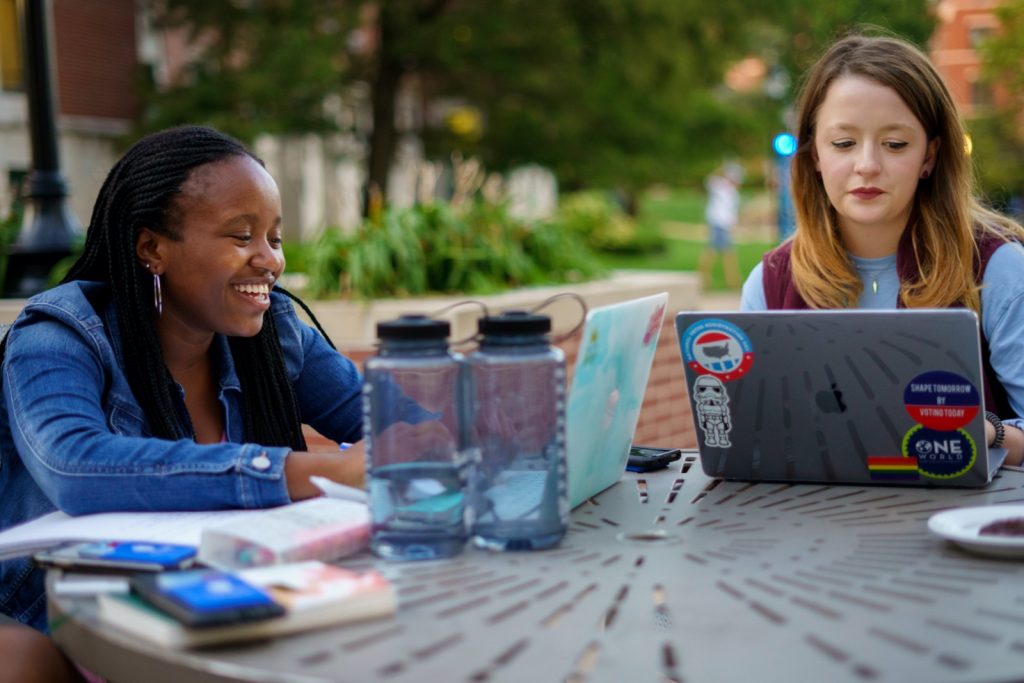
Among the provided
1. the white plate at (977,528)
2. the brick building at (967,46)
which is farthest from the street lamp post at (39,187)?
the brick building at (967,46)

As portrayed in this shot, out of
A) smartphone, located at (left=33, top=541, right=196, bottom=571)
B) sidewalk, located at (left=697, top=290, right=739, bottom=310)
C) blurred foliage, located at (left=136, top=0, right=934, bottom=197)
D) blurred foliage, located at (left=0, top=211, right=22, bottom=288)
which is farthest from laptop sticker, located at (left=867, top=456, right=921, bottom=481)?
sidewalk, located at (left=697, top=290, right=739, bottom=310)

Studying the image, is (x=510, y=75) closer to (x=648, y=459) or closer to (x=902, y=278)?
(x=902, y=278)

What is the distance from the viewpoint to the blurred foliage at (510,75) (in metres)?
13.0

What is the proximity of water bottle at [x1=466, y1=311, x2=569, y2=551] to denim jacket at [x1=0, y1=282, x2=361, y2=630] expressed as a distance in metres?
0.39

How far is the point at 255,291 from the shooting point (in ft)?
7.61

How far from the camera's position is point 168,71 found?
17.1m

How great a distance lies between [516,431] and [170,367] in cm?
97

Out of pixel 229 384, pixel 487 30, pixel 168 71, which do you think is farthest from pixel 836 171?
pixel 168 71

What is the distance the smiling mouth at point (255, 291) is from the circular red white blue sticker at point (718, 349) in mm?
810

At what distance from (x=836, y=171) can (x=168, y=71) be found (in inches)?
620

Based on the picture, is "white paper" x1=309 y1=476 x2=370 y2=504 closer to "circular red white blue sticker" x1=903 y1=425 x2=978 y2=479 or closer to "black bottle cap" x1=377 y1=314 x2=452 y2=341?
"black bottle cap" x1=377 y1=314 x2=452 y2=341

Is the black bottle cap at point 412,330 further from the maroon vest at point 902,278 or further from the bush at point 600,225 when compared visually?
the bush at point 600,225

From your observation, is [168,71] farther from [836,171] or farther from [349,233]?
[836,171]

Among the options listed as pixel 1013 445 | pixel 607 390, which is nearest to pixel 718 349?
pixel 607 390
